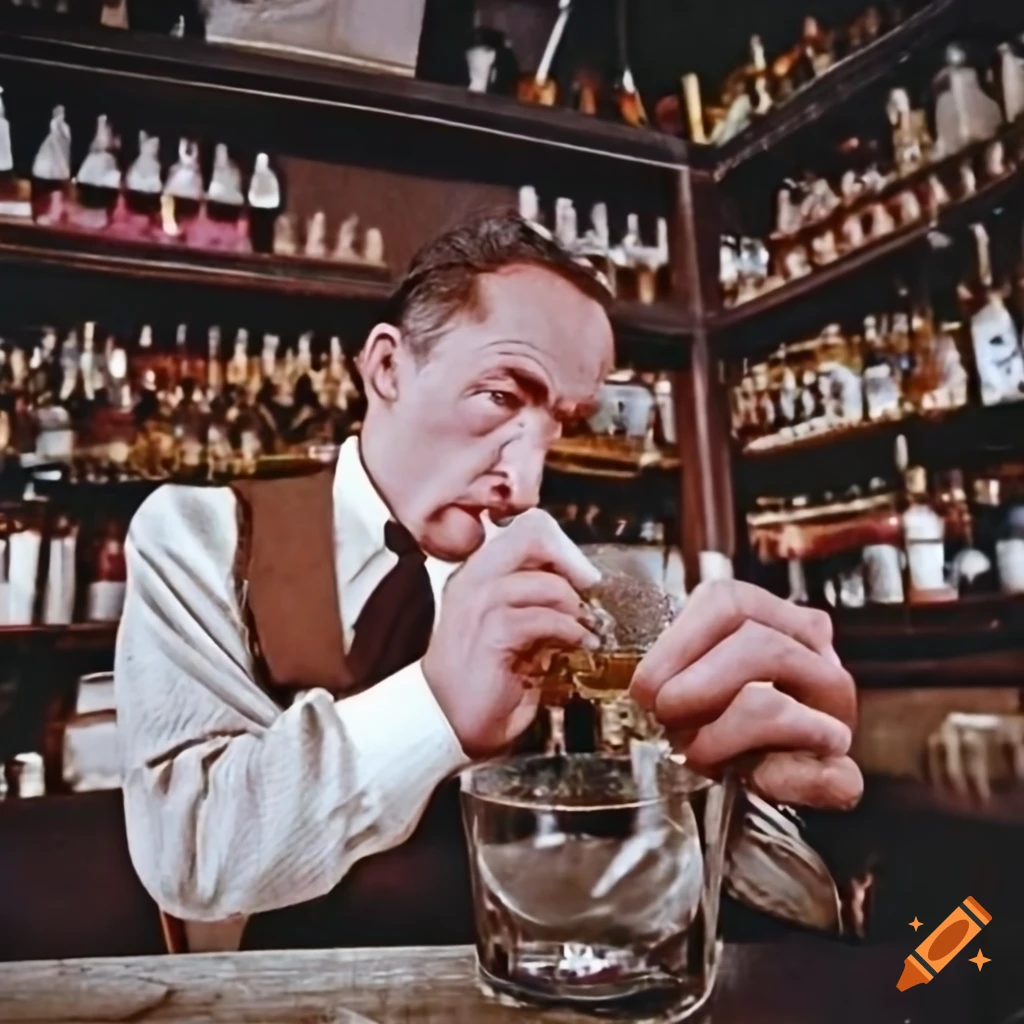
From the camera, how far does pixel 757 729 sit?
158cm

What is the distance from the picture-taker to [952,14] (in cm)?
174

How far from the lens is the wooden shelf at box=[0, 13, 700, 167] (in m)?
1.65

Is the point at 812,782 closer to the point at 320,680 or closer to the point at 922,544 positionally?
the point at 922,544

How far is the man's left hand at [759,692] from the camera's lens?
1573mm

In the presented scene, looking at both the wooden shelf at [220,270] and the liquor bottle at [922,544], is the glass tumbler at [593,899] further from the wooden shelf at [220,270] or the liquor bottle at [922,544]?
the wooden shelf at [220,270]

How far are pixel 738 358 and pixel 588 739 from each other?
0.58 meters

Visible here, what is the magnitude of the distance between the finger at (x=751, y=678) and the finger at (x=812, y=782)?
0.06 m

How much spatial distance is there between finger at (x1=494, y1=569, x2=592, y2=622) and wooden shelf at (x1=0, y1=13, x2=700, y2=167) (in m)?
0.62

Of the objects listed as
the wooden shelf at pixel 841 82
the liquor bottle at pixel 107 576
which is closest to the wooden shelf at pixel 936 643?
the wooden shelf at pixel 841 82

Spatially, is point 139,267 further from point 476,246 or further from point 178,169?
point 476,246

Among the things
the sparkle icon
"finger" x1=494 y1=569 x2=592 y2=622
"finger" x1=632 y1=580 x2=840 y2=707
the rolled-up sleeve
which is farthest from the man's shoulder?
the sparkle icon

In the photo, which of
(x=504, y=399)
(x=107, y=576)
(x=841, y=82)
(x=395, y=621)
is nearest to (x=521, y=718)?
(x=395, y=621)

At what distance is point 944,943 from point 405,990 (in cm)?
71

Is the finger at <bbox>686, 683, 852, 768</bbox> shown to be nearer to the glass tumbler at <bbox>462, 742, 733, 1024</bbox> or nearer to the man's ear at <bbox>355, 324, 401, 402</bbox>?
the glass tumbler at <bbox>462, 742, 733, 1024</bbox>
